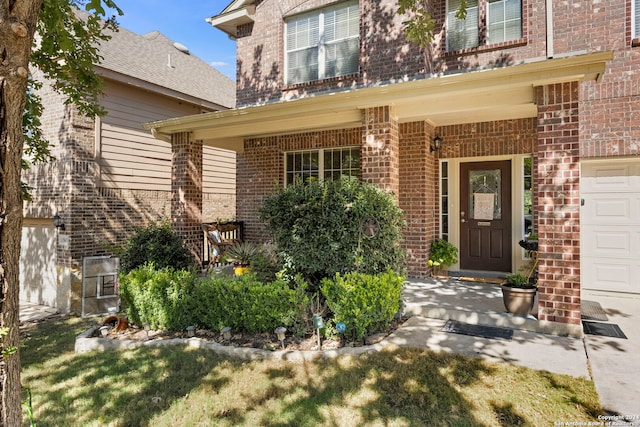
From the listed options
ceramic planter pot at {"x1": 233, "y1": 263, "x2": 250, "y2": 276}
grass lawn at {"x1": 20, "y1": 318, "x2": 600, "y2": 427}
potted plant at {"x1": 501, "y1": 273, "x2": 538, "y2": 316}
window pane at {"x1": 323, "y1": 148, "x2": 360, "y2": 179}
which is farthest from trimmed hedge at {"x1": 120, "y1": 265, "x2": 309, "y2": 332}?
window pane at {"x1": 323, "y1": 148, "x2": 360, "y2": 179}

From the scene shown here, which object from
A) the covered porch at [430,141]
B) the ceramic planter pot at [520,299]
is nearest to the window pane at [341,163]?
the covered porch at [430,141]

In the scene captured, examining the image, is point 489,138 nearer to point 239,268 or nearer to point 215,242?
point 239,268

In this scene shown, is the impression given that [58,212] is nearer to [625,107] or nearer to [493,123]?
[493,123]

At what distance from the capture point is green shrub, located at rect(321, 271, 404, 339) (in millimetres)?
4039

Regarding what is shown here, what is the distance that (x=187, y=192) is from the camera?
23.1 feet

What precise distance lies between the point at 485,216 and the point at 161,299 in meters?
5.71

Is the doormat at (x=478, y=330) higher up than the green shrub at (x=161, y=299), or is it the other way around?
the green shrub at (x=161, y=299)

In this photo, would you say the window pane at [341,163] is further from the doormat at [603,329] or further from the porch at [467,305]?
the doormat at [603,329]

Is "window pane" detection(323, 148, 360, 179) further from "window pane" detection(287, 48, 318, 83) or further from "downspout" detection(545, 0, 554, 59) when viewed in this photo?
"downspout" detection(545, 0, 554, 59)

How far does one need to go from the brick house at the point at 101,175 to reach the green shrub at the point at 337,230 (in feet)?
14.5

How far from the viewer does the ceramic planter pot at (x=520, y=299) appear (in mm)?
4523

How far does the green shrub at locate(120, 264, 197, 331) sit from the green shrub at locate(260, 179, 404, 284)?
134 cm

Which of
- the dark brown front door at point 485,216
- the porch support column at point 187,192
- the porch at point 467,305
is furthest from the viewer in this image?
the porch support column at point 187,192

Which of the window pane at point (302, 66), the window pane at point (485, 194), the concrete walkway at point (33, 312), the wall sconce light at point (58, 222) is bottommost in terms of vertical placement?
the concrete walkway at point (33, 312)
